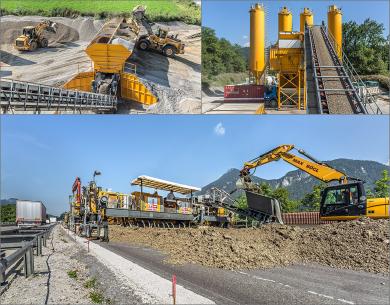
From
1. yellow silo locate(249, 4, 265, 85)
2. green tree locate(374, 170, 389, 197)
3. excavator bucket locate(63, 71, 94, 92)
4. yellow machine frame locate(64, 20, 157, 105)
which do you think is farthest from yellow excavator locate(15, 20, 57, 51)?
green tree locate(374, 170, 389, 197)

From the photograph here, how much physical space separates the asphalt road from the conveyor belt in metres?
2.27

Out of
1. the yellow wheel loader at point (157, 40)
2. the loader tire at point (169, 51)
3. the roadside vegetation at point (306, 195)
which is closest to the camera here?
the yellow wheel loader at point (157, 40)

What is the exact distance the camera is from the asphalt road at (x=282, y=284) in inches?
212

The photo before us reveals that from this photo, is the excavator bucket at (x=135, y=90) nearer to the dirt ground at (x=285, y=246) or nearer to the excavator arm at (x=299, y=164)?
the excavator arm at (x=299, y=164)

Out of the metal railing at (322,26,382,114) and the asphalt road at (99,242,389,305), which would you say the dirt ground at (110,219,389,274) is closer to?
the asphalt road at (99,242,389,305)

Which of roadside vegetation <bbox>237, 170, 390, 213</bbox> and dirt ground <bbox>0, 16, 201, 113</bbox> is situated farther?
roadside vegetation <bbox>237, 170, 390, 213</bbox>

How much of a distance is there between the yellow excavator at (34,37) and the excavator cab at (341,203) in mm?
5236

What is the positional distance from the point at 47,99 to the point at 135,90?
1.30m

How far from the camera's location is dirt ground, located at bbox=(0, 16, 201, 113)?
19.2ft

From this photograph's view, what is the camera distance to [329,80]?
7.38 metres

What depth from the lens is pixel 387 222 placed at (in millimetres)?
7938

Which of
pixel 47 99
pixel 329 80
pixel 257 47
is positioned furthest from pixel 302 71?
pixel 47 99

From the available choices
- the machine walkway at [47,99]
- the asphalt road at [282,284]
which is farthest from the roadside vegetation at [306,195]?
the machine walkway at [47,99]

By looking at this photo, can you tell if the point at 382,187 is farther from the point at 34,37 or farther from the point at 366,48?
the point at 34,37
